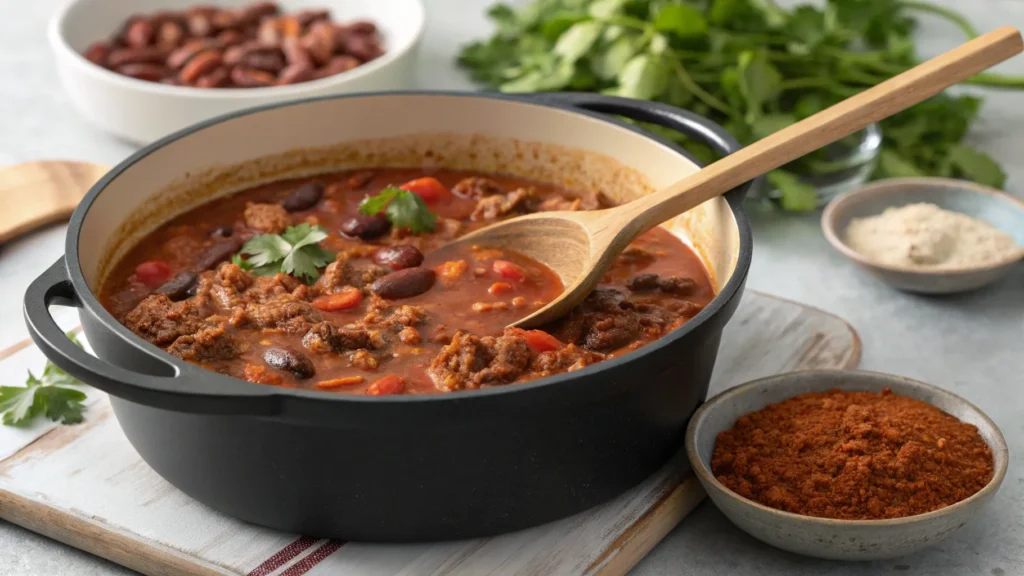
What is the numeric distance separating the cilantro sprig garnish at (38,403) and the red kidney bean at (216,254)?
0.61 m

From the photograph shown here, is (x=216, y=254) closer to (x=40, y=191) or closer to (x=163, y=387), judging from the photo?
(x=163, y=387)

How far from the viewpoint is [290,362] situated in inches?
141

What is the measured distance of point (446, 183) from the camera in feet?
16.5

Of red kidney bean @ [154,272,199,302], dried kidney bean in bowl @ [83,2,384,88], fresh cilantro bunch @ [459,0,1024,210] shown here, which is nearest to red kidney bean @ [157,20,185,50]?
dried kidney bean in bowl @ [83,2,384,88]

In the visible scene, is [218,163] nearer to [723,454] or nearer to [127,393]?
[127,393]

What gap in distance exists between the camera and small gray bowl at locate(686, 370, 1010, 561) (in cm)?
324

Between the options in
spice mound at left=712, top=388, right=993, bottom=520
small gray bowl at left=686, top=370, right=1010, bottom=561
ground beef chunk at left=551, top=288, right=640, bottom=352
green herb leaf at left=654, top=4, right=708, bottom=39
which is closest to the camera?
small gray bowl at left=686, top=370, right=1010, bottom=561

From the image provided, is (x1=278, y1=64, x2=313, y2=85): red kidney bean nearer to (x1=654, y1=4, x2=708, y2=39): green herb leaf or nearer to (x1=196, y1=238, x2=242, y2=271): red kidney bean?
(x1=654, y1=4, x2=708, y2=39): green herb leaf

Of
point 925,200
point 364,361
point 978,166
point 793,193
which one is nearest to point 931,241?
point 925,200

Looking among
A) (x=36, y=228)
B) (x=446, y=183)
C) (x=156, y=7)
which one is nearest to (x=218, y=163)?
(x=446, y=183)

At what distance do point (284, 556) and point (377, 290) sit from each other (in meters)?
1.02

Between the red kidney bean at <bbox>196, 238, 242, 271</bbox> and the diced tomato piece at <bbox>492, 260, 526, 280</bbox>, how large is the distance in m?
0.97

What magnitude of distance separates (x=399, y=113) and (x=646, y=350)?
2.18 meters

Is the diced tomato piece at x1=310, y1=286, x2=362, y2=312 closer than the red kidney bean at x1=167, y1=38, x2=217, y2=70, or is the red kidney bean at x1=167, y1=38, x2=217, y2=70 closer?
the diced tomato piece at x1=310, y1=286, x2=362, y2=312
